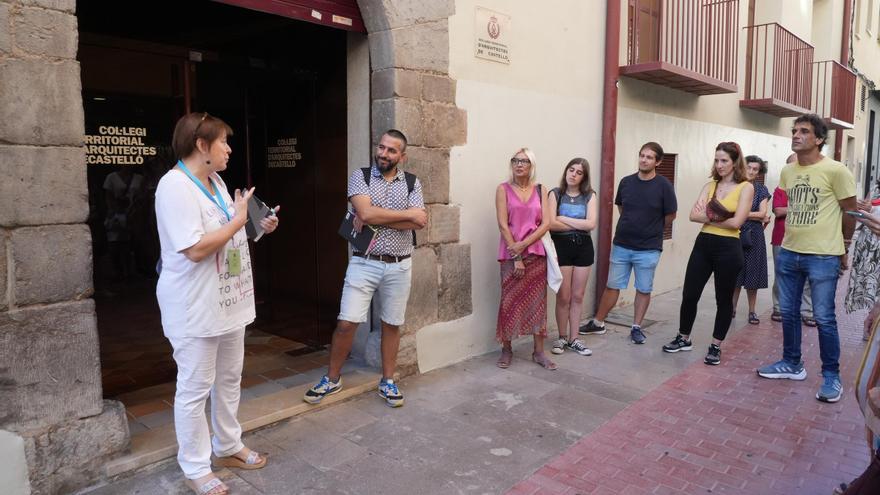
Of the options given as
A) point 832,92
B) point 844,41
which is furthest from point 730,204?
point 844,41

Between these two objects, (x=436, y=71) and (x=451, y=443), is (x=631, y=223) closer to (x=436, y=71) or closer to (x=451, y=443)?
(x=436, y=71)

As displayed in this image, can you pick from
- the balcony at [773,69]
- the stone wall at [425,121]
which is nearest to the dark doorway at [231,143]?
the stone wall at [425,121]

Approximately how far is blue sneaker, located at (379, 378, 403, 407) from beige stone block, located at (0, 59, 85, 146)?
2.26 m

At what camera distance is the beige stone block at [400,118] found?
4258mm

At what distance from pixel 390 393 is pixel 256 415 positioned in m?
0.84

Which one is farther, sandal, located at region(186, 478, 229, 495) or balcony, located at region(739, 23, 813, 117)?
balcony, located at region(739, 23, 813, 117)

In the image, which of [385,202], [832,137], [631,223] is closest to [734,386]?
[631,223]

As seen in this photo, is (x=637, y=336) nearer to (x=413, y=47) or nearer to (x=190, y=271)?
(x=413, y=47)

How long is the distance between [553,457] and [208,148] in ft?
7.69

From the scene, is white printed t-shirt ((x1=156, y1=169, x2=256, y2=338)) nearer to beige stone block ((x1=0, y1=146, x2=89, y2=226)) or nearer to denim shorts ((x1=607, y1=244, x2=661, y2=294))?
beige stone block ((x1=0, y1=146, x2=89, y2=226))

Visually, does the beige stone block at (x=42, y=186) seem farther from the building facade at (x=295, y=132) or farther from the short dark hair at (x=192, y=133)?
the short dark hair at (x=192, y=133)

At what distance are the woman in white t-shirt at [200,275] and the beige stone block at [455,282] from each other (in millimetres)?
1988

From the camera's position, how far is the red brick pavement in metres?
3.12


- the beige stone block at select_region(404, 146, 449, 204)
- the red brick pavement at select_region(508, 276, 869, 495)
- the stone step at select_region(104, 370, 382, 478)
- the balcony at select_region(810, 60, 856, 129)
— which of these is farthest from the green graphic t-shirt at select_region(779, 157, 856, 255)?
the balcony at select_region(810, 60, 856, 129)
